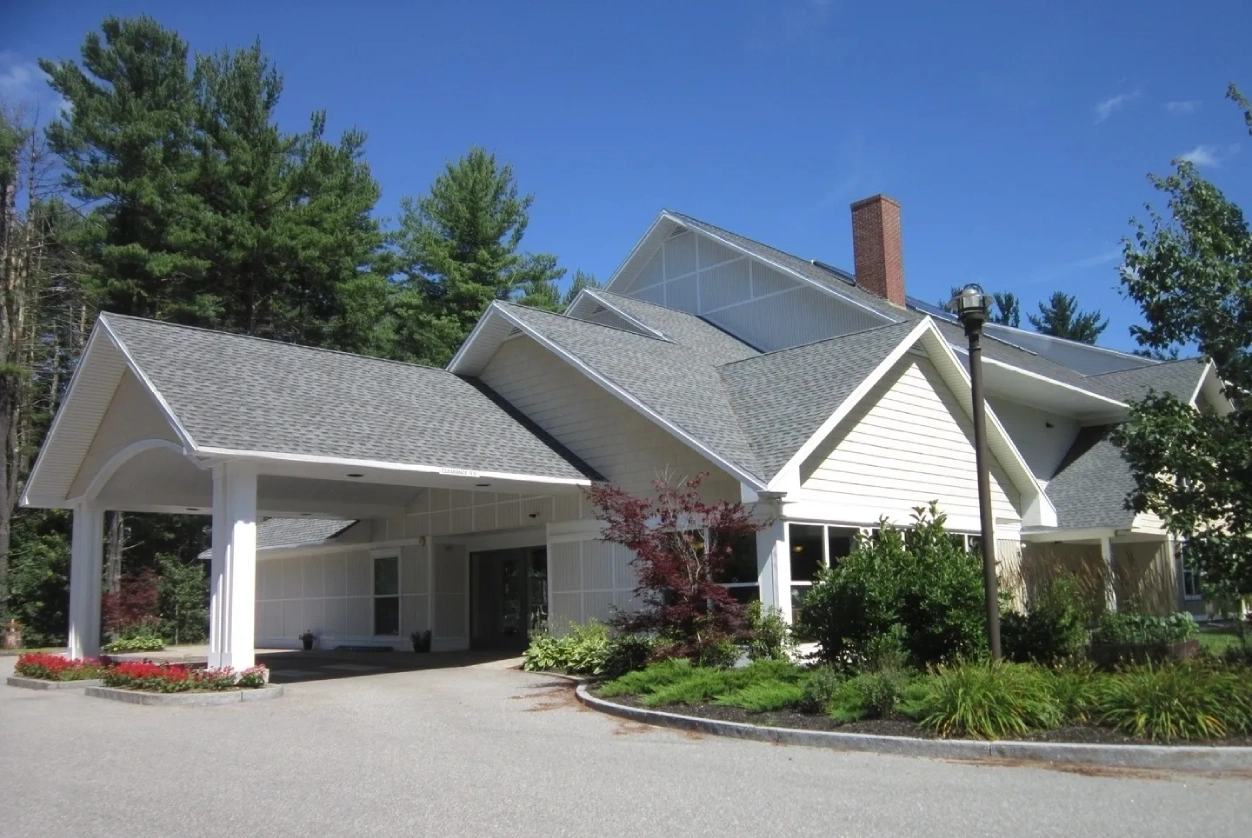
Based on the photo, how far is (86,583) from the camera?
1964cm

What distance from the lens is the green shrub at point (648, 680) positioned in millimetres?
13750

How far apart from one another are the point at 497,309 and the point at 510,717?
10.1 metres

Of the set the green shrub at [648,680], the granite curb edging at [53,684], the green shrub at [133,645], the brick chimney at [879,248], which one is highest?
the brick chimney at [879,248]

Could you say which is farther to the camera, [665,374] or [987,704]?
[665,374]

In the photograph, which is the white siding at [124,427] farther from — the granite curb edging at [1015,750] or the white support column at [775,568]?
the granite curb edging at [1015,750]

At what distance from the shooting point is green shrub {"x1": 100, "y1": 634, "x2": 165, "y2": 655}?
30188mm

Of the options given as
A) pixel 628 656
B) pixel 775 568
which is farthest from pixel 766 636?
pixel 628 656

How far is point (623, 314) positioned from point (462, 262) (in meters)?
20.1

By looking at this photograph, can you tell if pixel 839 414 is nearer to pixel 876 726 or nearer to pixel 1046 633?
pixel 1046 633

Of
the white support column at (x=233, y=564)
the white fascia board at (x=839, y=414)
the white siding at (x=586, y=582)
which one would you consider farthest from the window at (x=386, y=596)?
the white fascia board at (x=839, y=414)

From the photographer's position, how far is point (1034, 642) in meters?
13.6

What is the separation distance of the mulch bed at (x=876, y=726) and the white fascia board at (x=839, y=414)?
4.33 metres

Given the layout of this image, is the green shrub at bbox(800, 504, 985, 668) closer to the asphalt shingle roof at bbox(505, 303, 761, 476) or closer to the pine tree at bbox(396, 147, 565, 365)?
the asphalt shingle roof at bbox(505, 303, 761, 476)

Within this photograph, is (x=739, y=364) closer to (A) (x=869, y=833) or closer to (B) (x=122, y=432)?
(B) (x=122, y=432)
